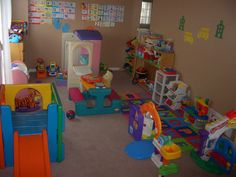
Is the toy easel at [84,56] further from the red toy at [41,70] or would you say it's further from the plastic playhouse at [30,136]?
the plastic playhouse at [30,136]

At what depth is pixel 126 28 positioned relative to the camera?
7.14m

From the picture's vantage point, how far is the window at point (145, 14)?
6.95 m

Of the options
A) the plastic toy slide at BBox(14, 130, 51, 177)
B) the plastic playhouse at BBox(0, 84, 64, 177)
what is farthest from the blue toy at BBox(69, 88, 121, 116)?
the plastic toy slide at BBox(14, 130, 51, 177)

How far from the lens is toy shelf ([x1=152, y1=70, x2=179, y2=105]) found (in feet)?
17.1

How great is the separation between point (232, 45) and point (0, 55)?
3.44m

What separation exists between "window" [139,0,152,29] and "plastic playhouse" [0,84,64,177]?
4211mm

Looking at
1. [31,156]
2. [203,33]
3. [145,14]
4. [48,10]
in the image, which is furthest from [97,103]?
[145,14]

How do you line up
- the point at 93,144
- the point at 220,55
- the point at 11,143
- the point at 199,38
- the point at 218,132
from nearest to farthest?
1. the point at 11,143
2. the point at 218,132
3. the point at 93,144
4. the point at 220,55
5. the point at 199,38

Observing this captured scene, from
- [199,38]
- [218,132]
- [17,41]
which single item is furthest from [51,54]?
[218,132]

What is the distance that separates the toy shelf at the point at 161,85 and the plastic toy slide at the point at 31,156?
281 centimetres

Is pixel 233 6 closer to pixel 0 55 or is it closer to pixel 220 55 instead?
pixel 220 55

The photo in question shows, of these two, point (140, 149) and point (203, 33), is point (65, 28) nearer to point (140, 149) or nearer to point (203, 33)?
point (203, 33)

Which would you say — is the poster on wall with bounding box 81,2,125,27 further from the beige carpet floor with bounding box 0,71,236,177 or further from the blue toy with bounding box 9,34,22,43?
the beige carpet floor with bounding box 0,71,236,177

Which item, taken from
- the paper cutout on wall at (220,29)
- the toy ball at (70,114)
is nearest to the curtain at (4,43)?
the toy ball at (70,114)
